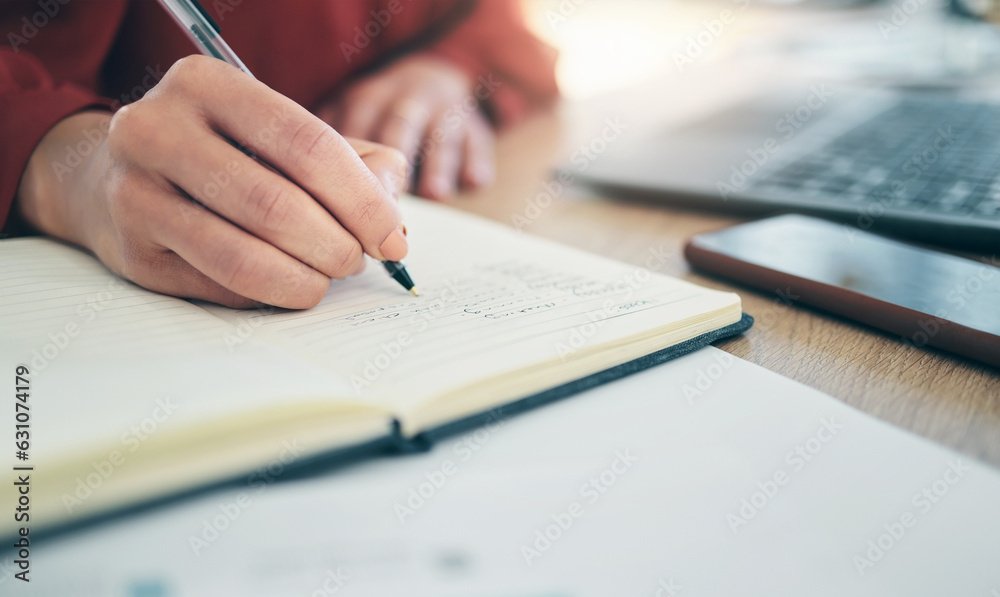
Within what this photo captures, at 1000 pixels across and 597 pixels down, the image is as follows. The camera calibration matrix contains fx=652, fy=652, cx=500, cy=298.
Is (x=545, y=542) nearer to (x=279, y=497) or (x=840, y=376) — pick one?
(x=279, y=497)

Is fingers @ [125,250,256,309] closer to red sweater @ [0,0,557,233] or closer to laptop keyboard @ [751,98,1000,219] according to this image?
red sweater @ [0,0,557,233]

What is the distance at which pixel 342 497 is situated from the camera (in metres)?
0.26

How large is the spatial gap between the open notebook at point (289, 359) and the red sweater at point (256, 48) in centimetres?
14

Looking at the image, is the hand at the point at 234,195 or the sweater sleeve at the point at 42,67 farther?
the sweater sleeve at the point at 42,67

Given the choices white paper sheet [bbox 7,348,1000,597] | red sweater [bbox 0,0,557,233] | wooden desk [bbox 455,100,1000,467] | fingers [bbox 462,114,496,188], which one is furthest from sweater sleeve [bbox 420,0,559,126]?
white paper sheet [bbox 7,348,1000,597]

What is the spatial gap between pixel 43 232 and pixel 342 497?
440 millimetres

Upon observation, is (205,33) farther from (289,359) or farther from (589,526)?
(589,526)

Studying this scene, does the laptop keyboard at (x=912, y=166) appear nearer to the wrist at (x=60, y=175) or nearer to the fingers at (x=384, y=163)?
the fingers at (x=384, y=163)

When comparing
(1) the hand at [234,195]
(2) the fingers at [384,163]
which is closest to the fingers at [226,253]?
(1) the hand at [234,195]

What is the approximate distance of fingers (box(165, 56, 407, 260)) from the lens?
14.7 inches

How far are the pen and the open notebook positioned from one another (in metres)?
0.02

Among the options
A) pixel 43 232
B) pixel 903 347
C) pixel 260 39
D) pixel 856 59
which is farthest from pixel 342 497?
pixel 856 59

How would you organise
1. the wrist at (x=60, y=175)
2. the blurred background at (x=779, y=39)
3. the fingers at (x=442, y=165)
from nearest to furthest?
the wrist at (x=60, y=175) → the fingers at (x=442, y=165) → the blurred background at (x=779, y=39)

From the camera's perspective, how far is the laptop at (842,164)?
535 millimetres
